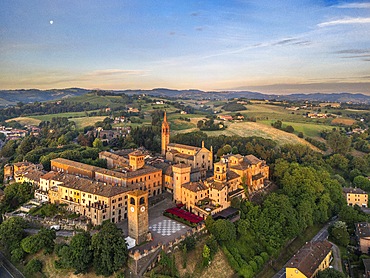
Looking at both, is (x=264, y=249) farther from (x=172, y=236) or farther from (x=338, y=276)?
(x=172, y=236)

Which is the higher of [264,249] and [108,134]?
[108,134]

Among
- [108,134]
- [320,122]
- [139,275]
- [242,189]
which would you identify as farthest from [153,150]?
[320,122]

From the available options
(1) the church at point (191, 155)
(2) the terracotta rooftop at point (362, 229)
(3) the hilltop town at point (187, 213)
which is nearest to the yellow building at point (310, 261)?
(3) the hilltop town at point (187, 213)

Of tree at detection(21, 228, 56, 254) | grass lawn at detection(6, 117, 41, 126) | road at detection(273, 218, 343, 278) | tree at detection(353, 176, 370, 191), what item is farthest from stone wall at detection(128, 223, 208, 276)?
grass lawn at detection(6, 117, 41, 126)

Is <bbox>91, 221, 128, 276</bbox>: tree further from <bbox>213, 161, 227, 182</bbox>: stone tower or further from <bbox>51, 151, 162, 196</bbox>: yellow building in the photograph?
<bbox>213, 161, 227, 182</bbox>: stone tower

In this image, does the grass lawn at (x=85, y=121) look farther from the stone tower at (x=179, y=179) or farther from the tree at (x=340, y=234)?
the tree at (x=340, y=234)

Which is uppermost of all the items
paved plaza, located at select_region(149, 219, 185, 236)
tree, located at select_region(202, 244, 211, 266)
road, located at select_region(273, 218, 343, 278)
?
paved plaza, located at select_region(149, 219, 185, 236)
